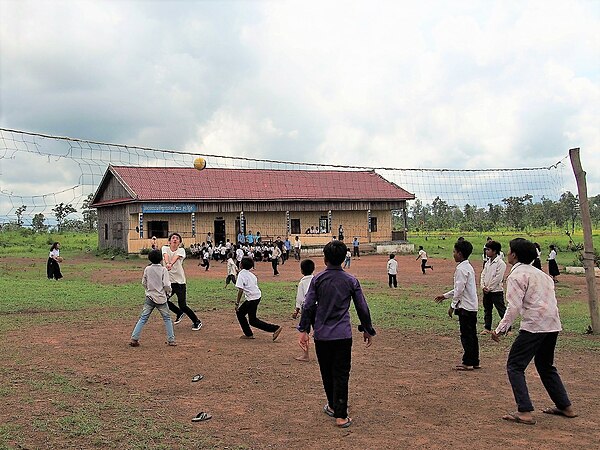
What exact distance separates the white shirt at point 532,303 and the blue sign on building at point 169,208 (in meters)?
28.3

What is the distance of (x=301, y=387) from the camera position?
6.50 meters

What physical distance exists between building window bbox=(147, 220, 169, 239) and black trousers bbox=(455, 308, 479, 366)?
27351mm

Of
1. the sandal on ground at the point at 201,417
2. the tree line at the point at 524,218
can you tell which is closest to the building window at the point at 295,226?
the tree line at the point at 524,218

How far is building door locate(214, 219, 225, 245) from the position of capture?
34.9 meters

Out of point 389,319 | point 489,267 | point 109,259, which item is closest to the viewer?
point 489,267

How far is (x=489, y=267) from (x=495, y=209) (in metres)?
55.2

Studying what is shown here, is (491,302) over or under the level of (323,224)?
under

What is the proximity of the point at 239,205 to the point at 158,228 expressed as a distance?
473 centimetres

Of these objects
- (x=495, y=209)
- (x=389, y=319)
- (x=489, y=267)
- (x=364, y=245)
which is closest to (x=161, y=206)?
(x=364, y=245)

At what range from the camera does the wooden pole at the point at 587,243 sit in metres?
9.48

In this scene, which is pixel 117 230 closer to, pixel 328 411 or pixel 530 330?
pixel 328 411

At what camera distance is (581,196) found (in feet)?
32.5

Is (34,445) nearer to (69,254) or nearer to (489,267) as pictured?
(489,267)

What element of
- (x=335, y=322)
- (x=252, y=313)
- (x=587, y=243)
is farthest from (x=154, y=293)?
(x=587, y=243)
